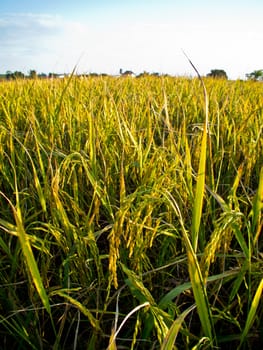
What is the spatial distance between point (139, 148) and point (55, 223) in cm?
27

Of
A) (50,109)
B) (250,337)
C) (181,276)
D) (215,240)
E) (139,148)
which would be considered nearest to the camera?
(215,240)

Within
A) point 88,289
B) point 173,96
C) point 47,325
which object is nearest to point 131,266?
point 88,289

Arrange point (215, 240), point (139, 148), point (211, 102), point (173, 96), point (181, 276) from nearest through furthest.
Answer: point (215, 240) → point (181, 276) → point (139, 148) → point (211, 102) → point (173, 96)

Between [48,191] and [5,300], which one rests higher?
[48,191]

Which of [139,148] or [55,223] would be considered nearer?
[55,223]

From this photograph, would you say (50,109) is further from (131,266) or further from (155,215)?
(131,266)

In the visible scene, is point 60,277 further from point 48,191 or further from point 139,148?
point 139,148

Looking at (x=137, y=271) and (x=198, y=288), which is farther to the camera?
(x=137, y=271)

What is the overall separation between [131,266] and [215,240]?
217mm

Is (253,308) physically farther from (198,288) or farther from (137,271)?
(137,271)

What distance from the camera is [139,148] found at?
813 mm

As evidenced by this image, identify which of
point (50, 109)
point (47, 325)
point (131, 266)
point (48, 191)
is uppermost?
point (50, 109)

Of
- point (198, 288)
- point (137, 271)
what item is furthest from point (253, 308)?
point (137, 271)

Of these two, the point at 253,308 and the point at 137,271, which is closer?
the point at 253,308
